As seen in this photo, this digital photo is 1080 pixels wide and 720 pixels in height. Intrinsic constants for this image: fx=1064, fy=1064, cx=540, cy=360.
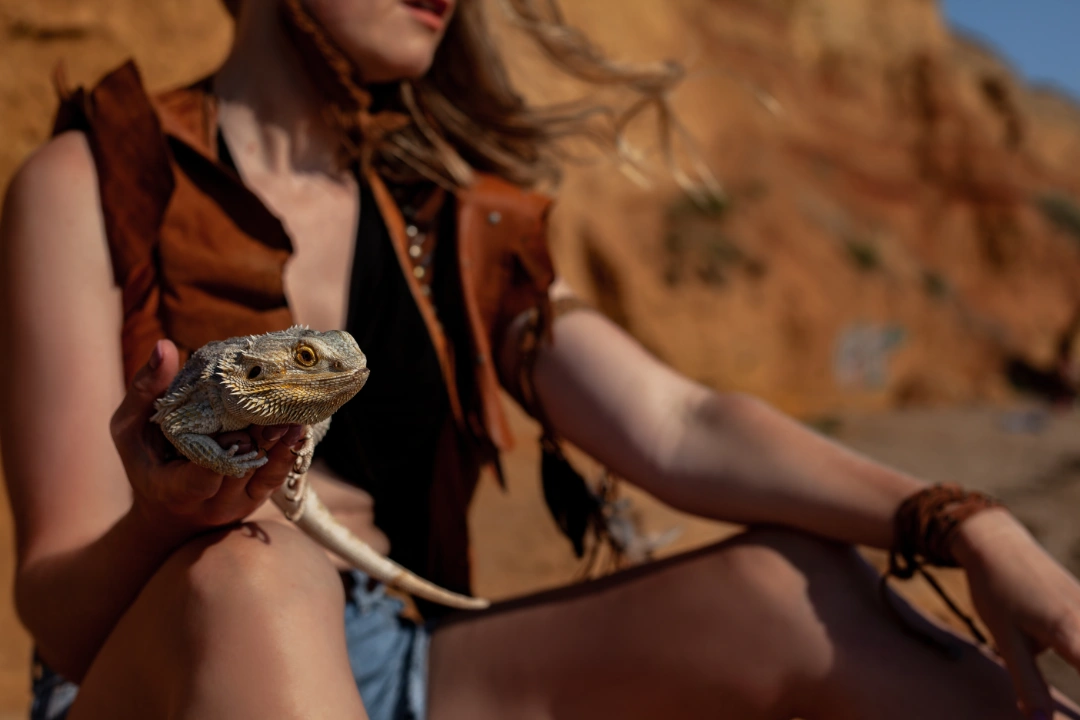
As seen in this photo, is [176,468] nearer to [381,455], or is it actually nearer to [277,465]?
[277,465]

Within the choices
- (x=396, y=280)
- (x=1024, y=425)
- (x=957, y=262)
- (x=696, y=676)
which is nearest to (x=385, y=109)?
(x=396, y=280)

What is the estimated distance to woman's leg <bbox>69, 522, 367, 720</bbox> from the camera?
1.15 m

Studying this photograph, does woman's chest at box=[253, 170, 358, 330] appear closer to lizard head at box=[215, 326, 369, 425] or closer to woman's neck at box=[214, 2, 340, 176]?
woman's neck at box=[214, 2, 340, 176]

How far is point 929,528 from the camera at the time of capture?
1.55m

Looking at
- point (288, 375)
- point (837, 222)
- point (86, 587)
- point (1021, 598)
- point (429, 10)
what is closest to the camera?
point (288, 375)

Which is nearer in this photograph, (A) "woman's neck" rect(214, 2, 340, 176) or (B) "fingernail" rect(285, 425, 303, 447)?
(B) "fingernail" rect(285, 425, 303, 447)

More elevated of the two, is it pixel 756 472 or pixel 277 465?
A: pixel 277 465

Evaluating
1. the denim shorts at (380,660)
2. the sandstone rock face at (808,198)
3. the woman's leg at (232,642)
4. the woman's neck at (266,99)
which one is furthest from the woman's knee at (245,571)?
the sandstone rock face at (808,198)

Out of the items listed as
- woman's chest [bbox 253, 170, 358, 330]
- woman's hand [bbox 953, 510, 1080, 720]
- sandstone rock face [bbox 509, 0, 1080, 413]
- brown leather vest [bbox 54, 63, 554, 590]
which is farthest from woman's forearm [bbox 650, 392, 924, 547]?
sandstone rock face [bbox 509, 0, 1080, 413]

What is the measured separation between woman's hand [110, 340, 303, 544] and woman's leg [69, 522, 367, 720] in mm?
66

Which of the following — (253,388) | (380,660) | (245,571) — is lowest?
(380,660)

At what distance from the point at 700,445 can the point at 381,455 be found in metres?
0.54

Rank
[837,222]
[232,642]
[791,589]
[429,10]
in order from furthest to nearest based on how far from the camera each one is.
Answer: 1. [837,222]
2. [429,10]
3. [791,589]
4. [232,642]

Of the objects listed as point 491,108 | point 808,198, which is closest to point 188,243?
→ point 491,108
